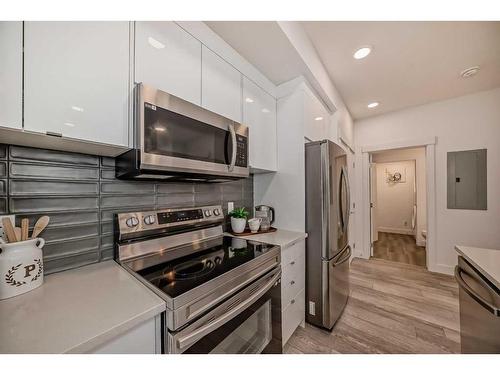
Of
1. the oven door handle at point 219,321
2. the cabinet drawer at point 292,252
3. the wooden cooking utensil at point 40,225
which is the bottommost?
the oven door handle at point 219,321

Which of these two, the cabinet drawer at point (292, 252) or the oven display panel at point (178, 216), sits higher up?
the oven display panel at point (178, 216)

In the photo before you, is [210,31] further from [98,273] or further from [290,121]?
[98,273]

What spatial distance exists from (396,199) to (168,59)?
6.38 metres

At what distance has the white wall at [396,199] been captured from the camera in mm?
5195

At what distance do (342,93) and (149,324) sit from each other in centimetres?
312

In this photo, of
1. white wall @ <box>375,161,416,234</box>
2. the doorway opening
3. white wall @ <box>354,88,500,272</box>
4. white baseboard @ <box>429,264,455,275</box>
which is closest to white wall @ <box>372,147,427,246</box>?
the doorway opening

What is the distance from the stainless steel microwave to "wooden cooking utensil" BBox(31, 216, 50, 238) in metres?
0.35

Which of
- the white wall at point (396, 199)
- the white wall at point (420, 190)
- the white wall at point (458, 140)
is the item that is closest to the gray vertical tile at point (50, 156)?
the white wall at point (458, 140)

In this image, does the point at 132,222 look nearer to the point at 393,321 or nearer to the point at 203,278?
the point at 203,278

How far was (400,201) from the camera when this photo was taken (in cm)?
535

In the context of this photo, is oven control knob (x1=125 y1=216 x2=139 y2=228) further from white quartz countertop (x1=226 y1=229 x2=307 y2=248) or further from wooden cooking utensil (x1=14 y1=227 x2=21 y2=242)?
white quartz countertop (x1=226 y1=229 x2=307 y2=248)

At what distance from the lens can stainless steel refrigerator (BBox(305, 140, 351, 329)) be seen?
5.31 feet

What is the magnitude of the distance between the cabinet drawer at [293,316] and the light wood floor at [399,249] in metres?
2.66

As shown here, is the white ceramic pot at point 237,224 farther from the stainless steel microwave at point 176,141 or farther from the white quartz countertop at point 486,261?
the white quartz countertop at point 486,261
